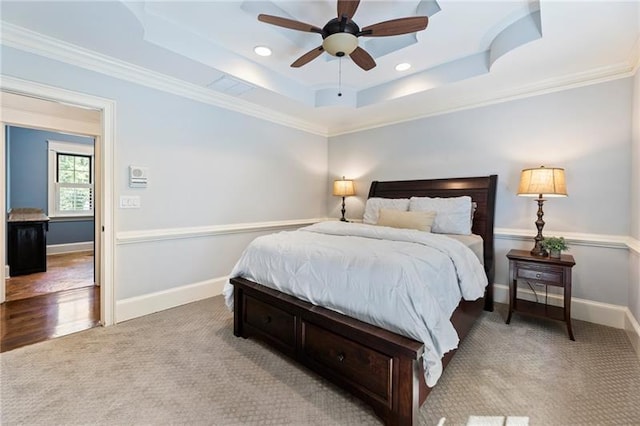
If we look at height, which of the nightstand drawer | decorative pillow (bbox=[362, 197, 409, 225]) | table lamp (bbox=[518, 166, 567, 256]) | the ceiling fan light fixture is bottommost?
the nightstand drawer

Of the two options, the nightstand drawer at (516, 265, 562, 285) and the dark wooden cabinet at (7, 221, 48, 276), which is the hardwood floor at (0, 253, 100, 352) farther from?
the nightstand drawer at (516, 265, 562, 285)

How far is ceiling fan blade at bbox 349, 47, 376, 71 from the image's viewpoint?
233 centimetres

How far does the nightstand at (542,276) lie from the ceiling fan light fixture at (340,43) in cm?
241

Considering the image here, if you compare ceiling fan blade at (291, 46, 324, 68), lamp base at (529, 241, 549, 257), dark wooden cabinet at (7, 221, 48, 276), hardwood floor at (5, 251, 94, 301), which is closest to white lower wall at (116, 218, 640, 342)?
lamp base at (529, 241, 549, 257)

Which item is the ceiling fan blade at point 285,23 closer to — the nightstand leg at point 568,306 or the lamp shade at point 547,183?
the lamp shade at point 547,183

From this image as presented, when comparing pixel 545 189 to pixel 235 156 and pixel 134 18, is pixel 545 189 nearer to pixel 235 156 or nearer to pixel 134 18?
pixel 235 156

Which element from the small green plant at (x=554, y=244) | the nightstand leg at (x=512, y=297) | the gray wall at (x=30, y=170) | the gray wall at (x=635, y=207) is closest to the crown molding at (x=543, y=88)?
the gray wall at (x=635, y=207)

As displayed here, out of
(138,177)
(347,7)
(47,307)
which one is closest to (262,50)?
(347,7)

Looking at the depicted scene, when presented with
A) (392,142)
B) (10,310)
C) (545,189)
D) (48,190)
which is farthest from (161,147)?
(48,190)

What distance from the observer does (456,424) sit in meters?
1.53

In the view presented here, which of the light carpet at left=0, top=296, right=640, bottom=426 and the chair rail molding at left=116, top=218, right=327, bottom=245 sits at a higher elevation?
the chair rail molding at left=116, top=218, right=327, bottom=245

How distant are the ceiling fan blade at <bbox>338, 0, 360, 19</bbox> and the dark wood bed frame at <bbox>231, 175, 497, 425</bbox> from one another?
2050mm

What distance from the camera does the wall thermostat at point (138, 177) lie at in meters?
2.85

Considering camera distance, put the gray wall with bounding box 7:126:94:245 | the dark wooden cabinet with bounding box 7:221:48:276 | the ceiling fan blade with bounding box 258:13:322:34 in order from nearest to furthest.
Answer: the ceiling fan blade with bounding box 258:13:322:34 < the dark wooden cabinet with bounding box 7:221:48:276 < the gray wall with bounding box 7:126:94:245
